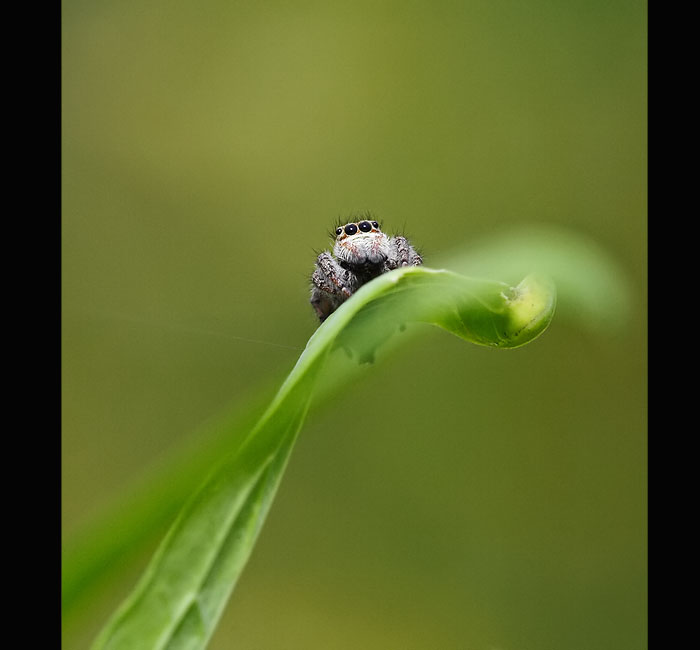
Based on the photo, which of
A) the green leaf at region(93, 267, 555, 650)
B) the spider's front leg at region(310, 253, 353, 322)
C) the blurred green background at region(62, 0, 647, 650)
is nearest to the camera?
the green leaf at region(93, 267, 555, 650)

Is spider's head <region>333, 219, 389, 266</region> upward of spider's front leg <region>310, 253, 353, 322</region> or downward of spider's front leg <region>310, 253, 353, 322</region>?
upward

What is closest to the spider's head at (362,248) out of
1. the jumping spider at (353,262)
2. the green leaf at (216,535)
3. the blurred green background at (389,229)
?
the jumping spider at (353,262)

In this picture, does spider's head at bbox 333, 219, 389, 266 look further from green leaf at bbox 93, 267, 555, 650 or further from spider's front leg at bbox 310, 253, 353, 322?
green leaf at bbox 93, 267, 555, 650

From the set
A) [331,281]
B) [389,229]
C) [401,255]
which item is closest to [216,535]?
[331,281]

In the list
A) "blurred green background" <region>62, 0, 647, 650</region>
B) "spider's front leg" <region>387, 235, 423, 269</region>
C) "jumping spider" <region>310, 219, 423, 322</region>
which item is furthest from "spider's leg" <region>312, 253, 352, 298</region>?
"blurred green background" <region>62, 0, 647, 650</region>

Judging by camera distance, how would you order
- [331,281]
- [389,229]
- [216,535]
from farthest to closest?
[389,229] → [331,281] → [216,535]

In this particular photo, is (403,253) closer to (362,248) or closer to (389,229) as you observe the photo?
(362,248)

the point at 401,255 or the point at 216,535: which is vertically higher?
the point at 401,255

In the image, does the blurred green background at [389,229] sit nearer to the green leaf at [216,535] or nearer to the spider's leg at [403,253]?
the spider's leg at [403,253]
